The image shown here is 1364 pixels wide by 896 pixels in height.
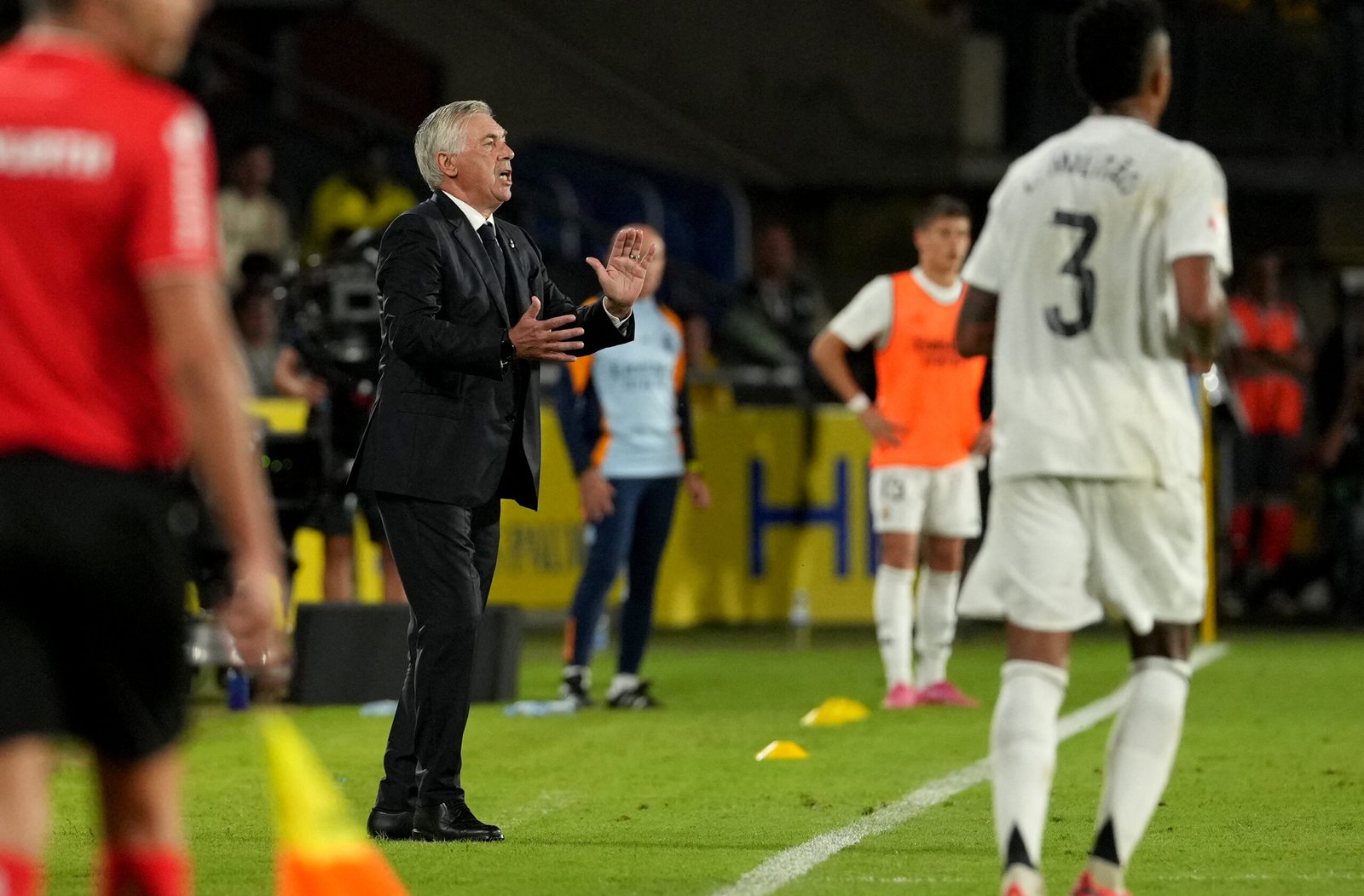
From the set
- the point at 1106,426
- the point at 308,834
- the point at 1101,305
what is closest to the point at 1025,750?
the point at 1106,426

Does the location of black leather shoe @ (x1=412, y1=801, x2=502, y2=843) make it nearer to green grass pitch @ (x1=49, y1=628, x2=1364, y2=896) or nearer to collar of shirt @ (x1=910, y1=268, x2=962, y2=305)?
green grass pitch @ (x1=49, y1=628, x2=1364, y2=896)

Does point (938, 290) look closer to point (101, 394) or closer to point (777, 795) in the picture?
point (777, 795)

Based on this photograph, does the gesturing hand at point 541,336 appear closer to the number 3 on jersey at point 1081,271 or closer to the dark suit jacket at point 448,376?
the dark suit jacket at point 448,376

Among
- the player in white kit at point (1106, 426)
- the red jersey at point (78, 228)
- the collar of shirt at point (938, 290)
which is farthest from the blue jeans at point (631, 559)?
the red jersey at point (78, 228)

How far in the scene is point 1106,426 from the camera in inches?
196

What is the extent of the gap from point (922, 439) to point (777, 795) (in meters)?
3.58

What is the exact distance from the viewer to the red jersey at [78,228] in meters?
3.28

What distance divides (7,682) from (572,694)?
25.9ft

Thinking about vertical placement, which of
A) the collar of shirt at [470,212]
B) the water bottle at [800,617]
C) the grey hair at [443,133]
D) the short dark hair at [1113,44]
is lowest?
the water bottle at [800,617]

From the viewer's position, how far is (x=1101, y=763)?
28.0ft

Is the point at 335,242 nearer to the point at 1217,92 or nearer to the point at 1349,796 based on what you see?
the point at 1349,796

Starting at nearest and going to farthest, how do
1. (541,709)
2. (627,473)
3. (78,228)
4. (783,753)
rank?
1. (78,228)
2. (783,753)
3. (541,709)
4. (627,473)

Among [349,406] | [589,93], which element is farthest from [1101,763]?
[589,93]

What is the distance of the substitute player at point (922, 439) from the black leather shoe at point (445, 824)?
455cm
